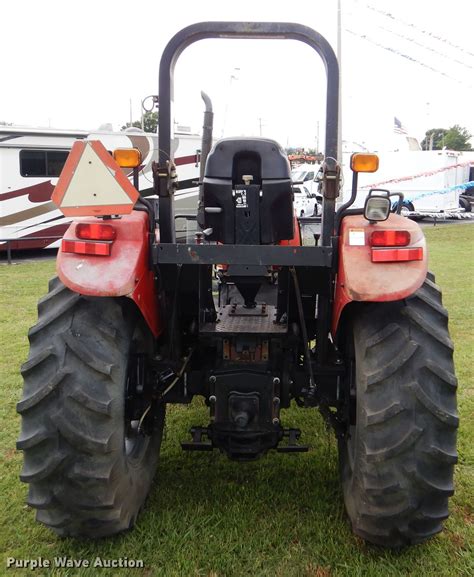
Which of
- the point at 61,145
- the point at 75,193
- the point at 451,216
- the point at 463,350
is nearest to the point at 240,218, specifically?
the point at 75,193

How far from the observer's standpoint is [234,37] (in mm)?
3086

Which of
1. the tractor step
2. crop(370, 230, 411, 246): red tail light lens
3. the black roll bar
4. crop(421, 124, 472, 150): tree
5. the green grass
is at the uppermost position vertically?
crop(421, 124, 472, 150): tree

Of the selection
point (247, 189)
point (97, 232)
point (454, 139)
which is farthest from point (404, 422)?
point (454, 139)

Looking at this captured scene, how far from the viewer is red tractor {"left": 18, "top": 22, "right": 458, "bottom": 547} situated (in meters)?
2.60

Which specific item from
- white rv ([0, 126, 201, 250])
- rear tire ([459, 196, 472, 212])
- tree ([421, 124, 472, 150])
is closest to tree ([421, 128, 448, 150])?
tree ([421, 124, 472, 150])

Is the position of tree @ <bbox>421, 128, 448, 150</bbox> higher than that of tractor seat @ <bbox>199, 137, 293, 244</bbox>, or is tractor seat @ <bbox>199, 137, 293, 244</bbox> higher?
tree @ <bbox>421, 128, 448, 150</bbox>

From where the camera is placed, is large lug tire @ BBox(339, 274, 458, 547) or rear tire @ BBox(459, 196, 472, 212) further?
rear tire @ BBox(459, 196, 472, 212)

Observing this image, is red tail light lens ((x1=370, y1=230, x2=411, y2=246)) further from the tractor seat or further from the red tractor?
the tractor seat

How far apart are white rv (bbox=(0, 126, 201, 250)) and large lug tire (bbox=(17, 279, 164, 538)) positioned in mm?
11124

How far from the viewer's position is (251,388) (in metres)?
3.05

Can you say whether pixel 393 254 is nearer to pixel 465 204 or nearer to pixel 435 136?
pixel 465 204

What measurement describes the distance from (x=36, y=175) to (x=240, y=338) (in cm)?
1235

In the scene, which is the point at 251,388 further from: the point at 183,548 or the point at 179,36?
the point at 179,36

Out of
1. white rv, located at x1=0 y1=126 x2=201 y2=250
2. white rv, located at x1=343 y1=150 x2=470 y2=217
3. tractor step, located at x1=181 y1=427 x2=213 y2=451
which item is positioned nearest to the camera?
tractor step, located at x1=181 y1=427 x2=213 y2=451
